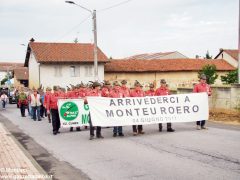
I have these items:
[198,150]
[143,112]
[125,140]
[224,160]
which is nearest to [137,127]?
[143,112]

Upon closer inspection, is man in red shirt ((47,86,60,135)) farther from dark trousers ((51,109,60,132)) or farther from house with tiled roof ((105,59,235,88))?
house with tiled roof ((105,59,235,88))

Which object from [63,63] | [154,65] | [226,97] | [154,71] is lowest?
[226,97]

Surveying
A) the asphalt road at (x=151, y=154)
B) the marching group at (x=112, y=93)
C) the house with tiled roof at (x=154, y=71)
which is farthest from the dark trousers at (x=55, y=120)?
the house with tiled roof at (x=154, y=71)

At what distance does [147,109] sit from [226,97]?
348 inches

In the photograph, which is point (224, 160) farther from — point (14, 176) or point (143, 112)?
point (143, 112)

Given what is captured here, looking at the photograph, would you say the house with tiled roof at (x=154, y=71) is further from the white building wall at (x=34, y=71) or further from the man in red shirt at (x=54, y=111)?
the man in red shirt at (x=54, y=111)

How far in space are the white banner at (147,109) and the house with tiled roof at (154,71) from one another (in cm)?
4151

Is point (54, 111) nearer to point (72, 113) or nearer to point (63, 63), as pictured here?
point (72, 113)

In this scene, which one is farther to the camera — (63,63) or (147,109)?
(63,63)

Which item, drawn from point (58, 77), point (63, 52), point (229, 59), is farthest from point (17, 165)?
point (229, 59)

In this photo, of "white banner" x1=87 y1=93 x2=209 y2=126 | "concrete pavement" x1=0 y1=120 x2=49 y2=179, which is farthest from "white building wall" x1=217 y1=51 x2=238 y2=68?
"concrete pavement" x1=0 y1=120 x2=49 y2=179

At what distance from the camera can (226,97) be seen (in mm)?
22578

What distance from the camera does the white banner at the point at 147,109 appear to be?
1439 cm

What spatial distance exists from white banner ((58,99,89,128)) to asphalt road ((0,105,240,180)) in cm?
130
